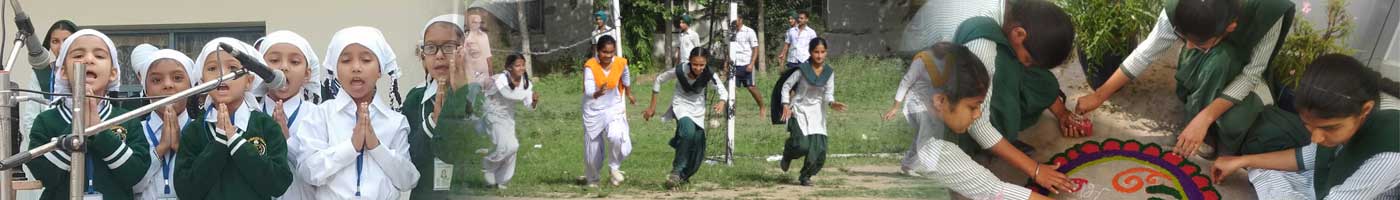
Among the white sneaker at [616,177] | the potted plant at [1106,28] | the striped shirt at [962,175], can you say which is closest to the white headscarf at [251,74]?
the white sneaker at [616,177]

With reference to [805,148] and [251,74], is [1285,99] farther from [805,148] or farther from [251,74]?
[251,74]

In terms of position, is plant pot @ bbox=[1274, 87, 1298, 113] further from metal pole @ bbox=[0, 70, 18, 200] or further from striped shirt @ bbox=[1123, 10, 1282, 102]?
metal pole @ bbox=[0, 70, 18, 200]

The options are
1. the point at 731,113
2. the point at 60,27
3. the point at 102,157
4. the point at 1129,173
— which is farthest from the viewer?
the point at 60,27

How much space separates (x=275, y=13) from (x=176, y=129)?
1.57 ft

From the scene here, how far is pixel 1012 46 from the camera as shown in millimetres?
4535

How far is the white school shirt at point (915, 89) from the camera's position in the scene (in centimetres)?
473

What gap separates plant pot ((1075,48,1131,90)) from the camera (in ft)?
15.0

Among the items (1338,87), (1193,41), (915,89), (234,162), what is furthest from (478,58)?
(1338,87)

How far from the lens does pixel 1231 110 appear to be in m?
4.57

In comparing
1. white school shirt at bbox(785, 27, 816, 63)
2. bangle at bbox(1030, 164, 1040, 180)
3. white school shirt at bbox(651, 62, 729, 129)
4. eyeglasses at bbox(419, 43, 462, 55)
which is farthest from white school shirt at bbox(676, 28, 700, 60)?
bangle at bbox(1030, 164, 1040, 180)

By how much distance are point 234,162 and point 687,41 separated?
145cm

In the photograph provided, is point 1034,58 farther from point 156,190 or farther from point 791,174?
point 156,190

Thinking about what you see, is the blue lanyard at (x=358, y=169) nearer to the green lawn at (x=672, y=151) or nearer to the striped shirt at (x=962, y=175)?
the green lawn at (x=672, y=151)

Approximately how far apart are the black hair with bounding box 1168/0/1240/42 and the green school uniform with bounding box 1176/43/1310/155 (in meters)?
0.05
